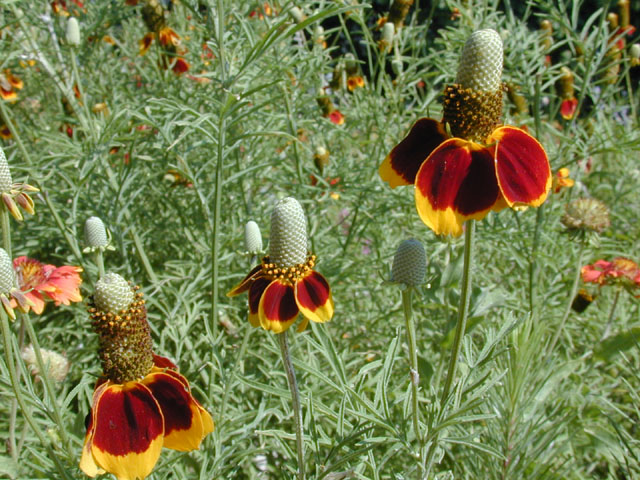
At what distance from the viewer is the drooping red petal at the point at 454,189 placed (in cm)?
97

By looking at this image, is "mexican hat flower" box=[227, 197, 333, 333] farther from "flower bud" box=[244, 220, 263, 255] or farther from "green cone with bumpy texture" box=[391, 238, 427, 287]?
"flower bud" box=[244, 220, 263, 255]

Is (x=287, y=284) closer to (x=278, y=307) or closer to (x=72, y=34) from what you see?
(x=278, y=307)

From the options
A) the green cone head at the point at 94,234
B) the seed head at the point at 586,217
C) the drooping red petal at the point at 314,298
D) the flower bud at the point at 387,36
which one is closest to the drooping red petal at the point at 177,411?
the drooping red petal at the point at 314,298

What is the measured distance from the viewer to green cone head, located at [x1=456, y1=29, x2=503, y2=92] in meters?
1.01

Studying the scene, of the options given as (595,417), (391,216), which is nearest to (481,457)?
(595,417)

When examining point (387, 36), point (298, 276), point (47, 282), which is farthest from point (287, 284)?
point (387, 36)

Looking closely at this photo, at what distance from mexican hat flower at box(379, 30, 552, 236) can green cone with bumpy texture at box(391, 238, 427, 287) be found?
14 cm

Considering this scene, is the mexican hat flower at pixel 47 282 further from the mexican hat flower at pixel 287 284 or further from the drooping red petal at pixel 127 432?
the mexican hat flower at pixel 287 284

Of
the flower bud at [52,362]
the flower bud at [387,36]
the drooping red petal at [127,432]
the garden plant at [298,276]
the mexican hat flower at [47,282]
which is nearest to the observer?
the drooping red petal at [127,432]

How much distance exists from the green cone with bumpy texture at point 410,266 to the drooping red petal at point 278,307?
0.22m

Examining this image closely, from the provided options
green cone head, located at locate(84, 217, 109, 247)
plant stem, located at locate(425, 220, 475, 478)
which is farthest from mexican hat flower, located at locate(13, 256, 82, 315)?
plant stem, located at locate(425, 220, 475, 478)

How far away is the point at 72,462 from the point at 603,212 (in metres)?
1.91

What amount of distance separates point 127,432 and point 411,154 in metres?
0.76

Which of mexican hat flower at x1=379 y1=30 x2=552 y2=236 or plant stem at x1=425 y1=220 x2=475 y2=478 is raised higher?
mexican hat flower at x1=379 y1=30 x2=552 y2=236
